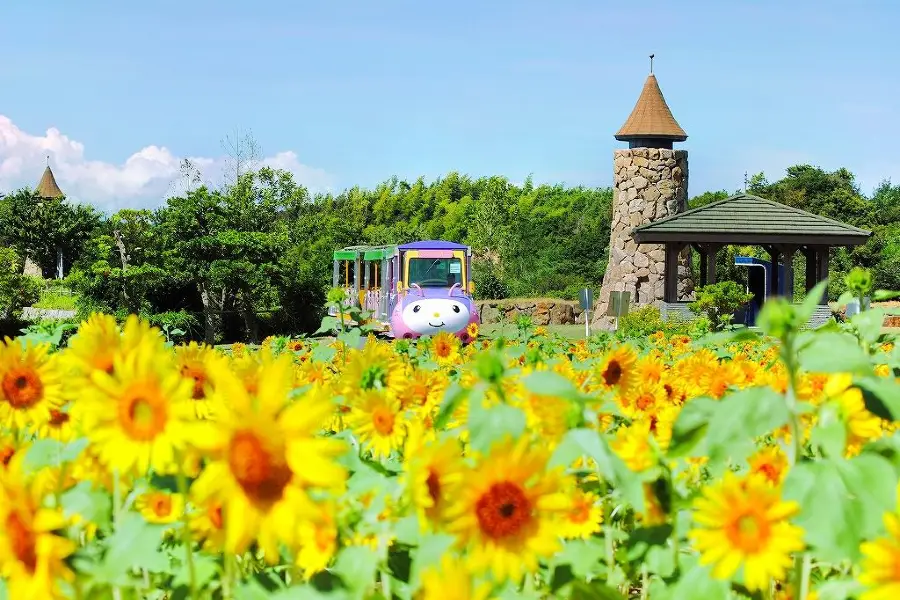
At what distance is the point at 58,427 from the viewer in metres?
1.76

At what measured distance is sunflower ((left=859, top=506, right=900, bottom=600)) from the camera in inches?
37.9

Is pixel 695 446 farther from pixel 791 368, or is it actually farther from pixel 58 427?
pixel 58 427

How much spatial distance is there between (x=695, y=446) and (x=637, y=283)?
82.0ft

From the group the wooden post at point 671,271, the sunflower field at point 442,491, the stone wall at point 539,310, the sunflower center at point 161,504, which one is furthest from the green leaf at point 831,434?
the stone wall at point 539,310

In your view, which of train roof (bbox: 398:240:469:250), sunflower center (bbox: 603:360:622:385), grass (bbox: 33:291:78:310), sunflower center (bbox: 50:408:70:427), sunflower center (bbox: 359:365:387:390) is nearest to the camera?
sunflower center (bbox: 50:408:70:427)

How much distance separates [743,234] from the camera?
2380cm

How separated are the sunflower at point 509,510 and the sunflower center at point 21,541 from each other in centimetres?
42

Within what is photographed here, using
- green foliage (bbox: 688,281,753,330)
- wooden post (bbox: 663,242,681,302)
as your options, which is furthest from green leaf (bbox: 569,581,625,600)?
wooden post (bbox: 663,242,681,302)

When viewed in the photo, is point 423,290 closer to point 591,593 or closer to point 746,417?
point 591,593

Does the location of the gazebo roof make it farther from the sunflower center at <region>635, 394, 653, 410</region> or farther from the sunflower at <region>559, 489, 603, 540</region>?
the sunflower at <region>559, 489, 603, 540</region>

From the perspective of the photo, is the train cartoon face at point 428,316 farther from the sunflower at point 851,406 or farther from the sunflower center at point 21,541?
the sunflower center at point 21,541

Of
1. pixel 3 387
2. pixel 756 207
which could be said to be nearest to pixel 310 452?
pixel 3 387

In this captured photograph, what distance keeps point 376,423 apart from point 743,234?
22.9m

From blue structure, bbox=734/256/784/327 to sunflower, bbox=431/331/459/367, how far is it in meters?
19.8
